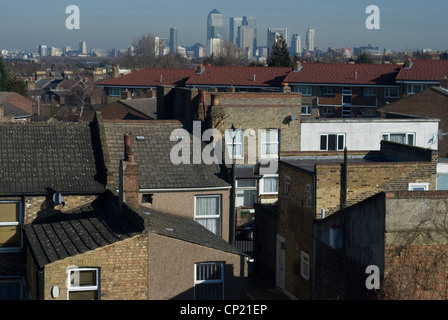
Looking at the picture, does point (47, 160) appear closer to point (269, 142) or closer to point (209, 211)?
point (209, 211)

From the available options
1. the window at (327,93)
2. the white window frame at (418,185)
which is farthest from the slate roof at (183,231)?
the window at (327,93)

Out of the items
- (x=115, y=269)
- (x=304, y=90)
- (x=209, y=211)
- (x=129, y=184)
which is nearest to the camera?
(x=115, y=269)

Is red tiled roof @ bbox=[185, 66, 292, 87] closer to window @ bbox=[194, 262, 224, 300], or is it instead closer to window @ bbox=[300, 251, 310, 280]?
window @ bbox=[300, 251, 310, 280]

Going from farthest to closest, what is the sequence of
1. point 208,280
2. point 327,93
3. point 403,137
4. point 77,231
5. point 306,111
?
point 327,93
point 306,111
point 403,137
point 77,231
point 208,280

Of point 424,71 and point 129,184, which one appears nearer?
point 129,184

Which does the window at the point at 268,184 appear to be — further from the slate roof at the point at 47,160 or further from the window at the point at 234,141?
the slate roof at the point at 47,160

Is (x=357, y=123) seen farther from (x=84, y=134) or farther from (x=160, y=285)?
(x=160, y=285)

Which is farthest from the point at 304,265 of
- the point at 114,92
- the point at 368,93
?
the point at 114,92
